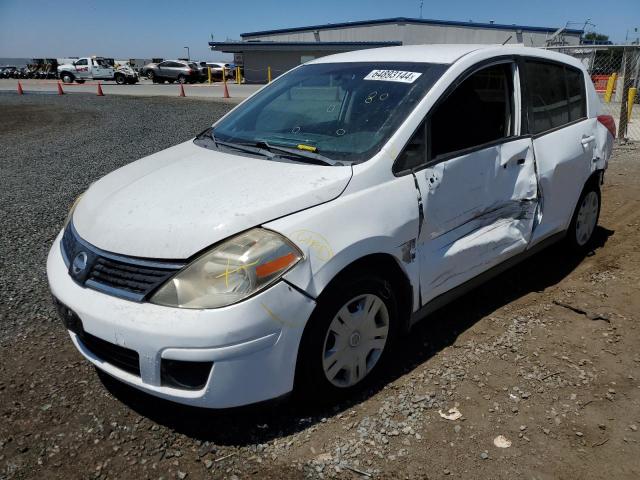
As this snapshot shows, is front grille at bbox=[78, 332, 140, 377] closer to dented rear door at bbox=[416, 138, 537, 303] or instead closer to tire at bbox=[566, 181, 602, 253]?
dented rear door at bbox=[416, 138, 537, 303]

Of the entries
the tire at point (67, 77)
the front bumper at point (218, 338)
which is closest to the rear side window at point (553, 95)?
the front bumper at point (218, 338)

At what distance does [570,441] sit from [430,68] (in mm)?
2111

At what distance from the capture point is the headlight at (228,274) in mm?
2078

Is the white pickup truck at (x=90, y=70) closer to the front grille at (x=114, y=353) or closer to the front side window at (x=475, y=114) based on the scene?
the front side window at (x=475, y=114)

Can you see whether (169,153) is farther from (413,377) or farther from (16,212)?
(16,212)

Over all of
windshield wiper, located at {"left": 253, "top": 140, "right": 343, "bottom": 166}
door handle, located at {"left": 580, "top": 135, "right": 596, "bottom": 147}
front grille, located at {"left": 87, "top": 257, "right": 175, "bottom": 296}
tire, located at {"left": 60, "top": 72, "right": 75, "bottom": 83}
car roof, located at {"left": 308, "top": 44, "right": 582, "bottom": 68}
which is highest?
tire, located at {"left": 60, "top": 72, "right": 75, "bottom": 83}

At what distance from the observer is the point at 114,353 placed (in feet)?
7.43

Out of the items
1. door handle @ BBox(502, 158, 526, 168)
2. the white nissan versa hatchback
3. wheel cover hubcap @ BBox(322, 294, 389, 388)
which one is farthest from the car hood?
door handle @ BBox(502, 158, 526, 168)

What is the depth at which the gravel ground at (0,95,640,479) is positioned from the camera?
222 cm

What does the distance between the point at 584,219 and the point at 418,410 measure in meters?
2.77

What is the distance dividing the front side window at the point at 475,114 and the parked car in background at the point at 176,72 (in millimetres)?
Answer: 35865

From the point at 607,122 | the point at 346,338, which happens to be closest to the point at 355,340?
the point at 346,338

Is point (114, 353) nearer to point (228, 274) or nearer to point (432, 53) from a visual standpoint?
point (228, 274)

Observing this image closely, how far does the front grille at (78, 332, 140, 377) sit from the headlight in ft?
0.98
